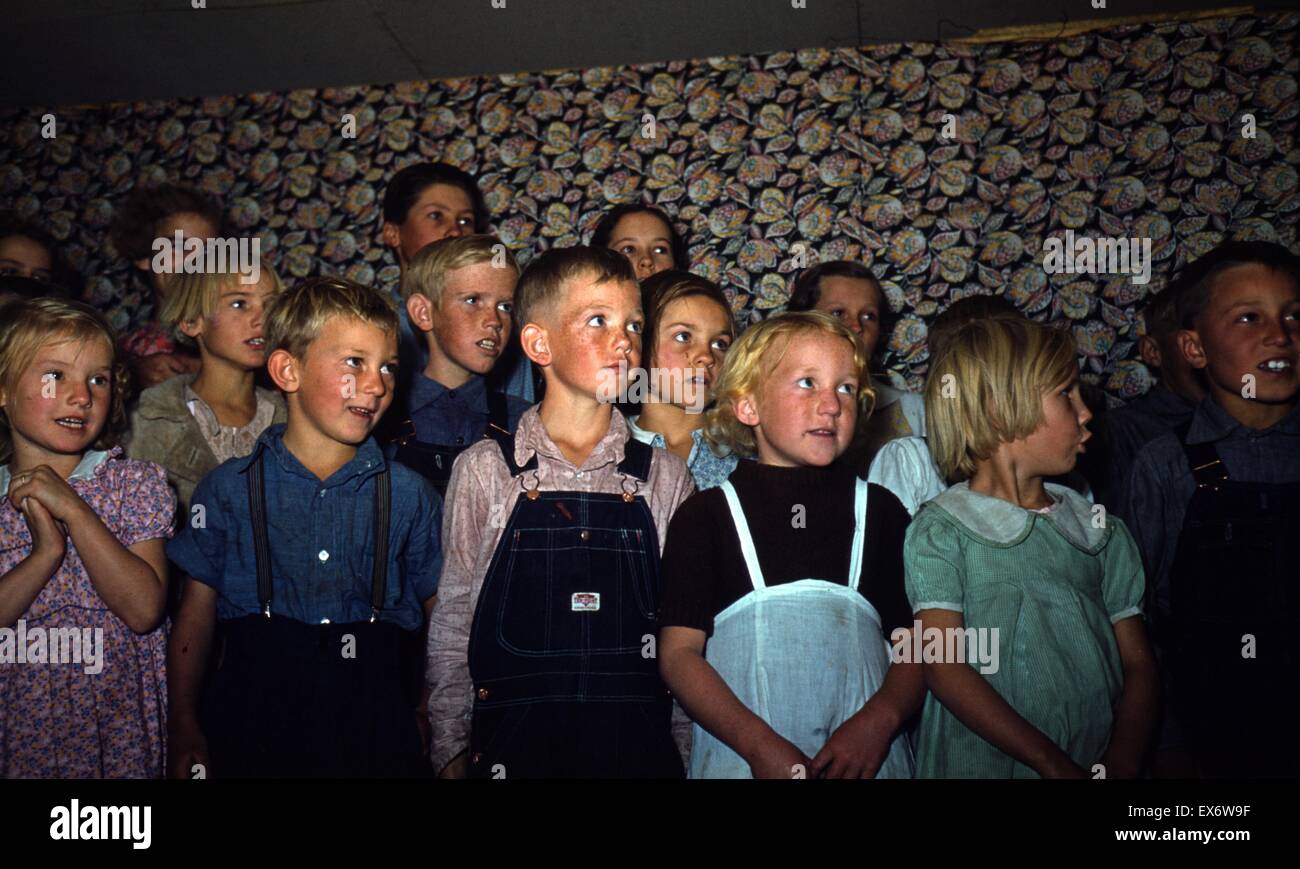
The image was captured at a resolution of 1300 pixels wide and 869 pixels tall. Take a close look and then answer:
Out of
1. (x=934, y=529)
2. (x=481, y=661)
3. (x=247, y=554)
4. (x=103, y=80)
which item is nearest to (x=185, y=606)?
(x=247, y=554)

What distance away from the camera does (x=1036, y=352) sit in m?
2.37

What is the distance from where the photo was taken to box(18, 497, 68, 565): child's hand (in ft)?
7.52

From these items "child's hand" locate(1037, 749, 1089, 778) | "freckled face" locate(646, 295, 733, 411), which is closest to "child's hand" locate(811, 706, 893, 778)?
"child's hand" locate(1037, 749, 1089, 778)

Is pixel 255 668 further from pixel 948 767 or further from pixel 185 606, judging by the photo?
pixel 948 767

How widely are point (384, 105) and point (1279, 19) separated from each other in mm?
4022

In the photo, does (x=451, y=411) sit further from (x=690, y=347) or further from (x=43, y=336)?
(x=43, y=336)

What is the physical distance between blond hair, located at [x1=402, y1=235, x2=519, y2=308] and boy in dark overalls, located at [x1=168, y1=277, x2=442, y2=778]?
1.82 feet

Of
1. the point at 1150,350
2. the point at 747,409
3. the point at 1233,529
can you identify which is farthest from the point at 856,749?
the point at 1150,350

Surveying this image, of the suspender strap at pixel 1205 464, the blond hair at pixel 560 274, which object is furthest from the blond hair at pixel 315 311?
the suspender strap at pixel 1205 464

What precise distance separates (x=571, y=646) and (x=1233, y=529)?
63.6 inches

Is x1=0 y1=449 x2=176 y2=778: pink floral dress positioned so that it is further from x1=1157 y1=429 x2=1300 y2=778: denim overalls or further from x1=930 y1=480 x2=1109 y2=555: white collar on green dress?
x1=1157 y1=429 x2=1300 y2=778: denim overalls

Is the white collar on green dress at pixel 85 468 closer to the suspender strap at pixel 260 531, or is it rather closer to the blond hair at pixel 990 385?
the suspender strap at pixel 260 531

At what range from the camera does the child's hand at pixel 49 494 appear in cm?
229

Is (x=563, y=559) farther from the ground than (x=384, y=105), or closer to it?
closer to it
